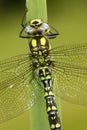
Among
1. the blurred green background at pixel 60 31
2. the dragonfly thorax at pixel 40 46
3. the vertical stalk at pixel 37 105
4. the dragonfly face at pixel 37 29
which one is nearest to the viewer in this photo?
the vertical stalk at pixel 37 105

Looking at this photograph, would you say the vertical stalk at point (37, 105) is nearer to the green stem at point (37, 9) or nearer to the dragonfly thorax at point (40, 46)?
the green stem at point (37, 9)

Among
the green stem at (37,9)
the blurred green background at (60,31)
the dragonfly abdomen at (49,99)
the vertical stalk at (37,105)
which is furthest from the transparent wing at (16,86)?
the blurred green background at (60,31)

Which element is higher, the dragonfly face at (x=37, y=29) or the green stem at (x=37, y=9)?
the green stem at (x=37, y=9)

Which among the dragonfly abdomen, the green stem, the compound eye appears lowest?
the dragonfly abdomen

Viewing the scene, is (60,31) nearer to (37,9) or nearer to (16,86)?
(16,86)

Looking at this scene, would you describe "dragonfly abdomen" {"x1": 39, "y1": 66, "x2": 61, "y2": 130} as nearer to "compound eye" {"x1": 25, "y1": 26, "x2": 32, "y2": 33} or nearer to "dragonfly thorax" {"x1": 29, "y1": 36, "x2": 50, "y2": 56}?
"dragonfly thorax" {"x1": 29, "y1": 36, "x2": 50, "y2": 56}

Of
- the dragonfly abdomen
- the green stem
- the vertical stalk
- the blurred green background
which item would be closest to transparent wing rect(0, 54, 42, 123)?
the dragonfly abdomen
